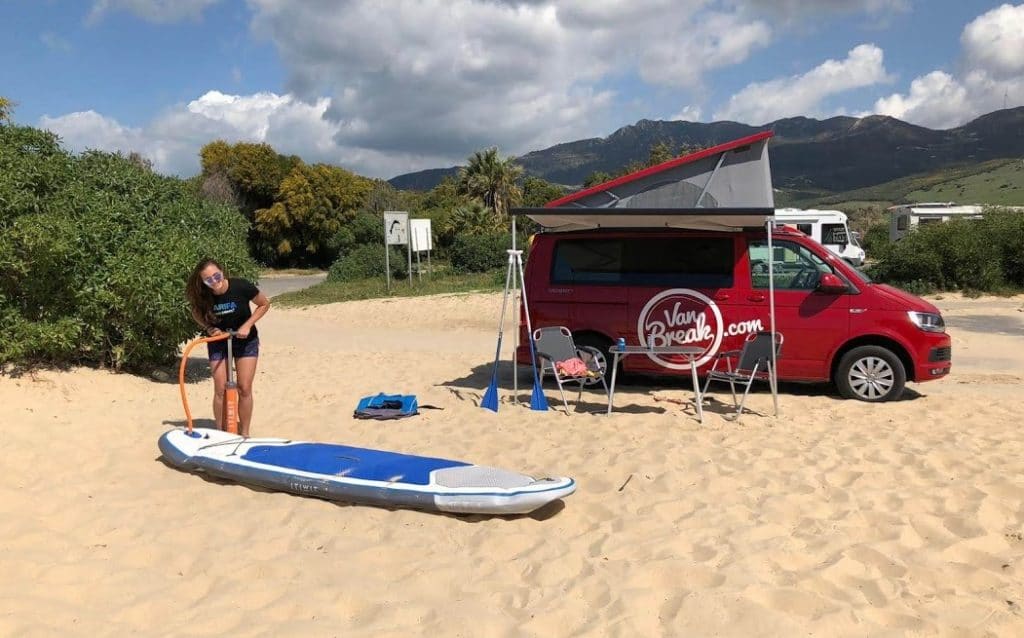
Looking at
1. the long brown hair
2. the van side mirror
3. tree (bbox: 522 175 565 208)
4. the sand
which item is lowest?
the sand

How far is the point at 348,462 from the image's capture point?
488 centimetres

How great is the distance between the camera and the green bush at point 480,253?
104 feet

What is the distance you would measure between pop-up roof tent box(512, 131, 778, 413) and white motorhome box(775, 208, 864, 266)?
17256mm

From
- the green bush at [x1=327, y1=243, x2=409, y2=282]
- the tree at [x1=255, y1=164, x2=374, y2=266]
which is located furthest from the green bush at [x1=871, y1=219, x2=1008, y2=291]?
the tree at [x1=255, y1=164, x2=374, y2=266]

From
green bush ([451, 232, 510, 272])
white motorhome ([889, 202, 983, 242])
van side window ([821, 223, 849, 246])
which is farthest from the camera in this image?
green bush ([451, 232, 510, 272])

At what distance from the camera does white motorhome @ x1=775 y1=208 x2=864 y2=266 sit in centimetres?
2380

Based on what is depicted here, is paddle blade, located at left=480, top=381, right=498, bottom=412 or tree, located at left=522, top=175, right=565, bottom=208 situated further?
tree, located at left=522, top=175, right=565, bottom=208

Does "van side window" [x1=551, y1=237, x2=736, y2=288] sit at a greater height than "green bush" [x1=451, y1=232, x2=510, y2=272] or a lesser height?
lesser

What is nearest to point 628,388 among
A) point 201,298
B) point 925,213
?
point 201,298

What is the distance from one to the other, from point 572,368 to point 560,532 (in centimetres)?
325

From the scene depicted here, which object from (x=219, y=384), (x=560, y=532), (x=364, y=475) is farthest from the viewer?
(x=219, y=384)

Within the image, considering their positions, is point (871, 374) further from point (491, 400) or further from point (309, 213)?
point (309, 213)

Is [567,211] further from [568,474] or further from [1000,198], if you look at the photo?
[1000,198]

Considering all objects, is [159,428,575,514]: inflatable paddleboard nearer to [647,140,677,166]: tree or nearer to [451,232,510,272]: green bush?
[451,232,510,272]: green bush
